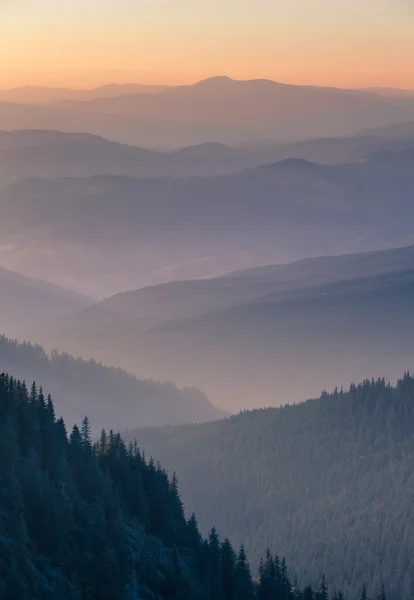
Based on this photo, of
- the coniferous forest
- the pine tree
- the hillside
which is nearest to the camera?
the coniferous forest

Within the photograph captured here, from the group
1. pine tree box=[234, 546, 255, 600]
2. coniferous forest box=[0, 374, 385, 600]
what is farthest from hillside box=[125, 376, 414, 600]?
coniferous forest box=[0, 374, 385, 600]

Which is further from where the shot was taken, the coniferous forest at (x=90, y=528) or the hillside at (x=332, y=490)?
the hillside at (x=332, y=490)

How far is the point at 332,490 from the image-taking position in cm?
17650

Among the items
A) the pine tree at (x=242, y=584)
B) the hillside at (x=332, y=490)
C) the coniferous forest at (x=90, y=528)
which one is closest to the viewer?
the coniferous forest at (x=90, y=528)

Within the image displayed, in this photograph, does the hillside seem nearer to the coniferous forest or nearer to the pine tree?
the pine tree

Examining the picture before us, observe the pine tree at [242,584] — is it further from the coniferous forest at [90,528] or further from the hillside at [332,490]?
the hillside at [332,490]

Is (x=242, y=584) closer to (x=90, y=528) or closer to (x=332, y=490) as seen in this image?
(x=90, y=528)

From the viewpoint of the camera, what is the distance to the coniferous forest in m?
61.9

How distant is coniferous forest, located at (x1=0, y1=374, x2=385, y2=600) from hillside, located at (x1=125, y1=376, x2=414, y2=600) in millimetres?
47641

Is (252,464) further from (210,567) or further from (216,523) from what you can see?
(210,567)

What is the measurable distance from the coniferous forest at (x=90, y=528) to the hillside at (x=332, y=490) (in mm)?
47641

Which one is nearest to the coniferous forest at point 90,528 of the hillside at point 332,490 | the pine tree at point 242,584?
the pine tree at point 242,584

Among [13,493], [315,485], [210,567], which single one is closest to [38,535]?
[13,493]

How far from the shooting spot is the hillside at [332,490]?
141875 mm
